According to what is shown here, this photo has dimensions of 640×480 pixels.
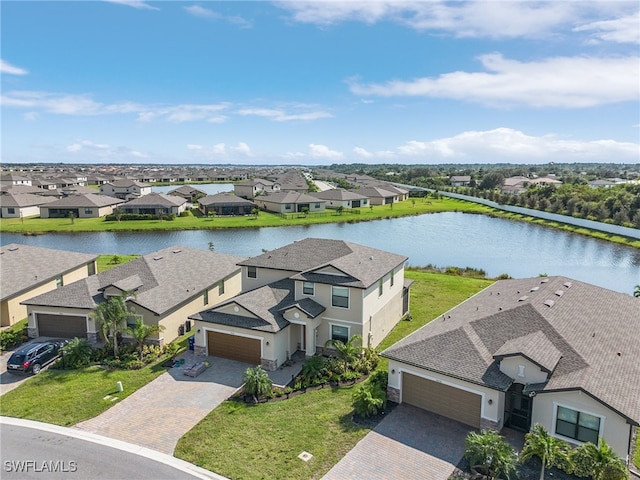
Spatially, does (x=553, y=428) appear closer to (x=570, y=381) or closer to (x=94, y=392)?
(x=570, y=381)

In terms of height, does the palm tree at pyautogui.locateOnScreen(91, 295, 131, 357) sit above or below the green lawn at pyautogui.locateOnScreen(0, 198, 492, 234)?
above

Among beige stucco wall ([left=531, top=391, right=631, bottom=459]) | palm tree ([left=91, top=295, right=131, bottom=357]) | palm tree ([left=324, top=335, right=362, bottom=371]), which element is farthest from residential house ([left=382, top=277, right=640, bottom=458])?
palm tree ([left=91, top=295, right=131, bottom=357])

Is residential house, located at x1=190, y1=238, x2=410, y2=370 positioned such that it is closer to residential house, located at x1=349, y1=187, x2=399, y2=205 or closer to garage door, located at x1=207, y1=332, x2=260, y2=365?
garage door, located at x1=207, y1=332, x2=260, y2=365

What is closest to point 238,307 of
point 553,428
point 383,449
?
point 383,449

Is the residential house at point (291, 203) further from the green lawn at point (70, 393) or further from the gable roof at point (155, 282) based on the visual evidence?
the green lawn at point (70, 393)

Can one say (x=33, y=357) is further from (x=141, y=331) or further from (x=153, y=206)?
(x=153, y=206)

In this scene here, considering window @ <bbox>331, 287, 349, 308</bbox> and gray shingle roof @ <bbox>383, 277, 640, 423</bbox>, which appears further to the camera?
window @ <bbox>331, 287, 349, 308</bbox>

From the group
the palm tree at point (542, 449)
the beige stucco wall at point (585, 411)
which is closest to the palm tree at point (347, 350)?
the beige stucco wall at point (585, 411)
